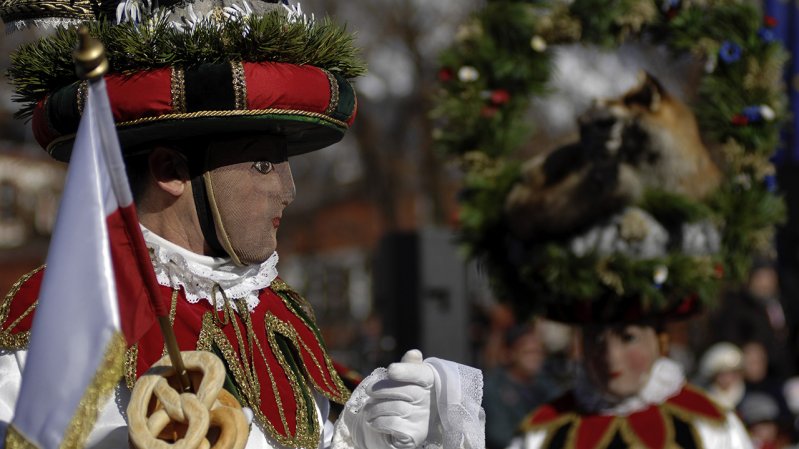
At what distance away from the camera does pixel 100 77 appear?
2.45 meters

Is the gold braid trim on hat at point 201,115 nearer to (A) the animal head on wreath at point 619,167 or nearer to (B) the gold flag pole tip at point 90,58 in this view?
(B) the gold flag pole tip at point 90,58

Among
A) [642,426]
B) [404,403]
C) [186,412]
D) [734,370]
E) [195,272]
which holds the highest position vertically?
[195,272]

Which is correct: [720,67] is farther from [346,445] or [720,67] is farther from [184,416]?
[184,416]

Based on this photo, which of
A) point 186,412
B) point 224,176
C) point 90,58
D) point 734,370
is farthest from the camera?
point 734,370

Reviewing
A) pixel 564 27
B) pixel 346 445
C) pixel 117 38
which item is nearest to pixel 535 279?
pixel 564 27

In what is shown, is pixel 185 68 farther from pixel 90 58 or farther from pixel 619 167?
pixel 619 167

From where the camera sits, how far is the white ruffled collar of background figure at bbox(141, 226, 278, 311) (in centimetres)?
301

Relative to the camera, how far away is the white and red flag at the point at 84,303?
241cm

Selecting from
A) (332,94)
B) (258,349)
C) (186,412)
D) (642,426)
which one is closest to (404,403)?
(258,349)

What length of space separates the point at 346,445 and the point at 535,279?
2.78 m

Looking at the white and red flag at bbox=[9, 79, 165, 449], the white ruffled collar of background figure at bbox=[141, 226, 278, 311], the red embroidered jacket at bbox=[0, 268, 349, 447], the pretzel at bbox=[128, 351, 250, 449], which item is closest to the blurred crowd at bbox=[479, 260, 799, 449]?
the red embroidered jacket at bbox=[0, 268, 349, 447]

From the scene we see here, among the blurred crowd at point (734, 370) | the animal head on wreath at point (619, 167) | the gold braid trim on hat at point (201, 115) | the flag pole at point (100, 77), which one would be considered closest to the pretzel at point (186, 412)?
the flag pole at point (100, 77)

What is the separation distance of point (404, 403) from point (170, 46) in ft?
2.76

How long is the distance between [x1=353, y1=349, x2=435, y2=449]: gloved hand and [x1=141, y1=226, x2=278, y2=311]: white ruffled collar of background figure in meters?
0.38
